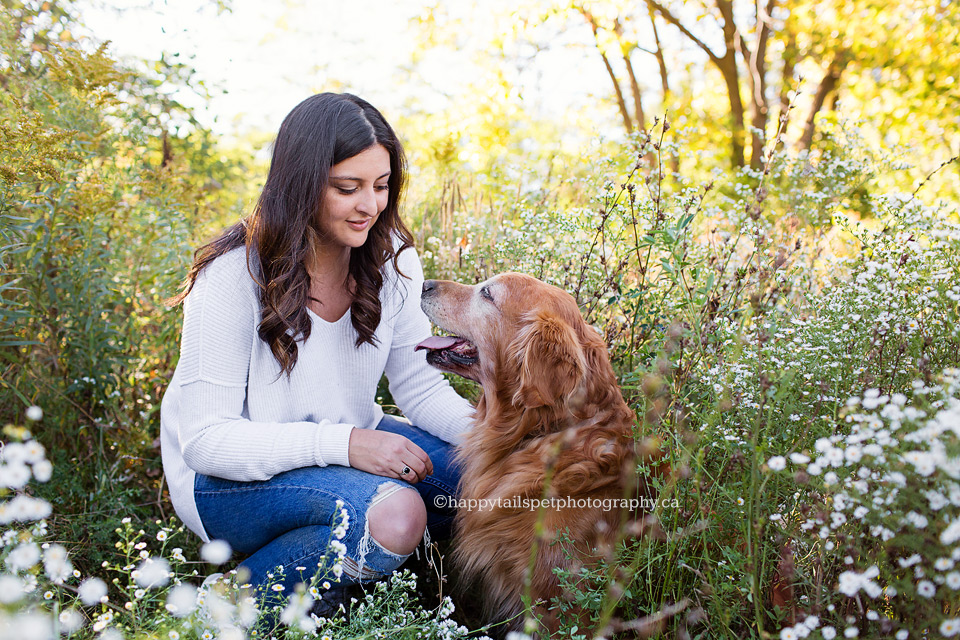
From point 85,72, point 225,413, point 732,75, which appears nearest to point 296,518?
point 225,413

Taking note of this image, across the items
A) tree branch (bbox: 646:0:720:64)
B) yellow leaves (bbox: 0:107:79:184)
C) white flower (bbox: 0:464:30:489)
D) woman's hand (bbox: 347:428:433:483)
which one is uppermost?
tree branch (bbox: 646:0:720:64)

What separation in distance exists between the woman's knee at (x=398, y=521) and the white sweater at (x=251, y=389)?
0.22 meters

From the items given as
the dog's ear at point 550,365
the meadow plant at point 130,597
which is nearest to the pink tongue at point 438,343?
the dog's ear at point 550,365

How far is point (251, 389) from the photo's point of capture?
91.4 inches

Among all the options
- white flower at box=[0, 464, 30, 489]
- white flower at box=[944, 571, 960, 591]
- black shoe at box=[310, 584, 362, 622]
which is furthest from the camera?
black shoe at box=[310, 584, 362, 622]

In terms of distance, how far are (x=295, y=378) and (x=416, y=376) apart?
0.57 metres

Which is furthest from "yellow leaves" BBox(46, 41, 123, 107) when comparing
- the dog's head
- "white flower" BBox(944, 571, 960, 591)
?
"white flower" BBox(944, 571, 960, 591)

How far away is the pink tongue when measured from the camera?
8.38 ft

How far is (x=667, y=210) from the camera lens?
2.99 meters

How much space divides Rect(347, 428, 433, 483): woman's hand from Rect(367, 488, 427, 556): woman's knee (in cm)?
8

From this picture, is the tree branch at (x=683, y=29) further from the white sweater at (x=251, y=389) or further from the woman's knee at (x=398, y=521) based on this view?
the woman's knee at (x=398, y=521)

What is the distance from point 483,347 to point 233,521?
1099 millimetres

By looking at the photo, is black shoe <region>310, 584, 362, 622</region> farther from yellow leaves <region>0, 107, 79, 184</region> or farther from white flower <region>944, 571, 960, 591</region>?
yellow leaves <region>0, 107, 79, 184</region>

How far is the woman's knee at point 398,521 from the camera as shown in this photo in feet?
6.91
